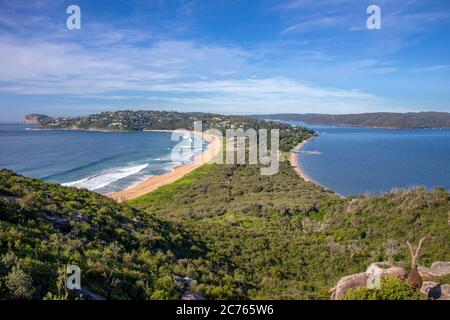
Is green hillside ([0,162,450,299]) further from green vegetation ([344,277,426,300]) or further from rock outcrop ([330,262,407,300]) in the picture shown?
green vegetation ([344,277,426,300])

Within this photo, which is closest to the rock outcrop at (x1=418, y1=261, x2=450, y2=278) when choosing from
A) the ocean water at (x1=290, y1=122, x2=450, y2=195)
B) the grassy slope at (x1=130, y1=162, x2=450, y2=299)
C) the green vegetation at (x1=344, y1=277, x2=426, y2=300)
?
the green vegetation at (x1=344, y1=277, x2=426, y2=300)

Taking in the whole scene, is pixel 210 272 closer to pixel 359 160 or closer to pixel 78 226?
pixel 78 226

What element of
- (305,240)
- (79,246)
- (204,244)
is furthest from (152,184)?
(79,246)

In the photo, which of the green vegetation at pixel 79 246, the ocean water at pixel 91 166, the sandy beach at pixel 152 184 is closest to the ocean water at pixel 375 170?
the sandy beach at pixel 152 184

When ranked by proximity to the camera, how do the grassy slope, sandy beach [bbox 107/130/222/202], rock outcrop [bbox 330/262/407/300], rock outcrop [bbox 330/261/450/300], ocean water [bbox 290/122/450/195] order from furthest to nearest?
ocean water [bbox 290/122/450/195] < sandy beach [bbox 107/130/222/202] < the grassy slope < rock outcrop [bbox 330/262/407/300] < rock outcrop [bbox 330/261/450/300]

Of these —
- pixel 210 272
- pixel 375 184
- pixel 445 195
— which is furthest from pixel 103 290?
pixel 375 184

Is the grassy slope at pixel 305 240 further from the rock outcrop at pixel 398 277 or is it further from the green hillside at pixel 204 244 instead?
the rock outcrop at pixel 398 277

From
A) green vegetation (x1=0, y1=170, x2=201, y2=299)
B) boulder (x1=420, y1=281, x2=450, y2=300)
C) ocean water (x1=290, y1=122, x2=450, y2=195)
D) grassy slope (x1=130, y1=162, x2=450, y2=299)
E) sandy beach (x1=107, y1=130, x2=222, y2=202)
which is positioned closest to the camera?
green vegetation (x1=0, y1=170, x2=201, y2=299)
